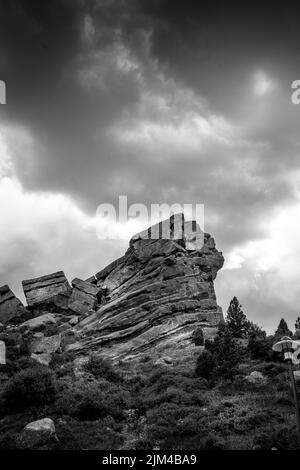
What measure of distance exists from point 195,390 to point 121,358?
48.2ft

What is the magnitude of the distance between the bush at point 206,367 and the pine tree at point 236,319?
43.8 ft

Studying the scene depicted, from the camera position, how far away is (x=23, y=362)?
1716 inches

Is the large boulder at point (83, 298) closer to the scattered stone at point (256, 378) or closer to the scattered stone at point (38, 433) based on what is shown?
the scattered stone at point (256, 378)

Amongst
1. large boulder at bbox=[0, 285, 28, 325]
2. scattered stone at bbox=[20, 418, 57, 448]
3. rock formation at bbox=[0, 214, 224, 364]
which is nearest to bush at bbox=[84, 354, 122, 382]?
rock formation at bbox=[0, 214, 224, 364]

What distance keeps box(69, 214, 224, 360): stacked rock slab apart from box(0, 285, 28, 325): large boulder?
12019mm

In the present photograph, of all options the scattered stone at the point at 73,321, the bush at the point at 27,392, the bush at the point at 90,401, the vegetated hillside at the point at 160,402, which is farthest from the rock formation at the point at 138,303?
the bush at the point at 27,392

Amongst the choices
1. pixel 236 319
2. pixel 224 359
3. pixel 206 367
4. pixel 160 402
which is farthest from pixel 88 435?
pixel 236 319

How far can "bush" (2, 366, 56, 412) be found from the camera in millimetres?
32312

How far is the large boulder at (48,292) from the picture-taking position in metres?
68.0

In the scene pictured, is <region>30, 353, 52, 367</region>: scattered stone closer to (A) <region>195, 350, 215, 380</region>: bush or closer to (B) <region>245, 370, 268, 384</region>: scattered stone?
(A) <region>195, 350, 215, 380</region>: bush

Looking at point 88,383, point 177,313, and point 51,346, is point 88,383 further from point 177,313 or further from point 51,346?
point 177,313

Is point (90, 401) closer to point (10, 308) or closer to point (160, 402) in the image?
point (160, 402)

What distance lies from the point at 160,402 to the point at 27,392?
922cm
